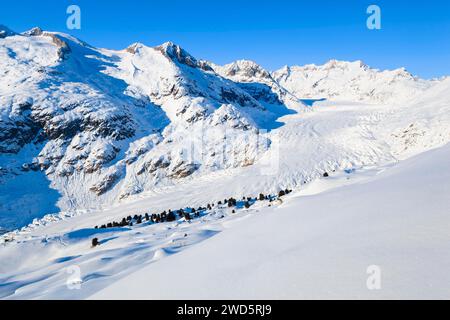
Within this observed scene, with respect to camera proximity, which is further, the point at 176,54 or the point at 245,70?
the point at 245,70

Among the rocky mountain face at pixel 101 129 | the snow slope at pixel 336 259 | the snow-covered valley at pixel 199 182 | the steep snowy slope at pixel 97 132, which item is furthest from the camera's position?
the rocky mountain face at pixel 101 129

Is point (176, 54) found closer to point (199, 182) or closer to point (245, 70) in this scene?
point (245, 70)

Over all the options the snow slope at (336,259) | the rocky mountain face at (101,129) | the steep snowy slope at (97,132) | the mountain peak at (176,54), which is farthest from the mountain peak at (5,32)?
the snow slope at (336,259)

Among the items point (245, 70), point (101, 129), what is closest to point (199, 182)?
point (101, 129)

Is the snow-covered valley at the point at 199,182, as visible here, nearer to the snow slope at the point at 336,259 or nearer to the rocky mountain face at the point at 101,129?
the snow slope at the point at 336,259

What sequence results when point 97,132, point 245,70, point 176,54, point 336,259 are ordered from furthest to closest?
point 245,70 < point 176,54 < point 97,132 < point 336,259

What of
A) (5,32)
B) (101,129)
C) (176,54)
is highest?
(5,32)

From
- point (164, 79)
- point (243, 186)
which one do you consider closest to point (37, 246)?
point (243, 186)
